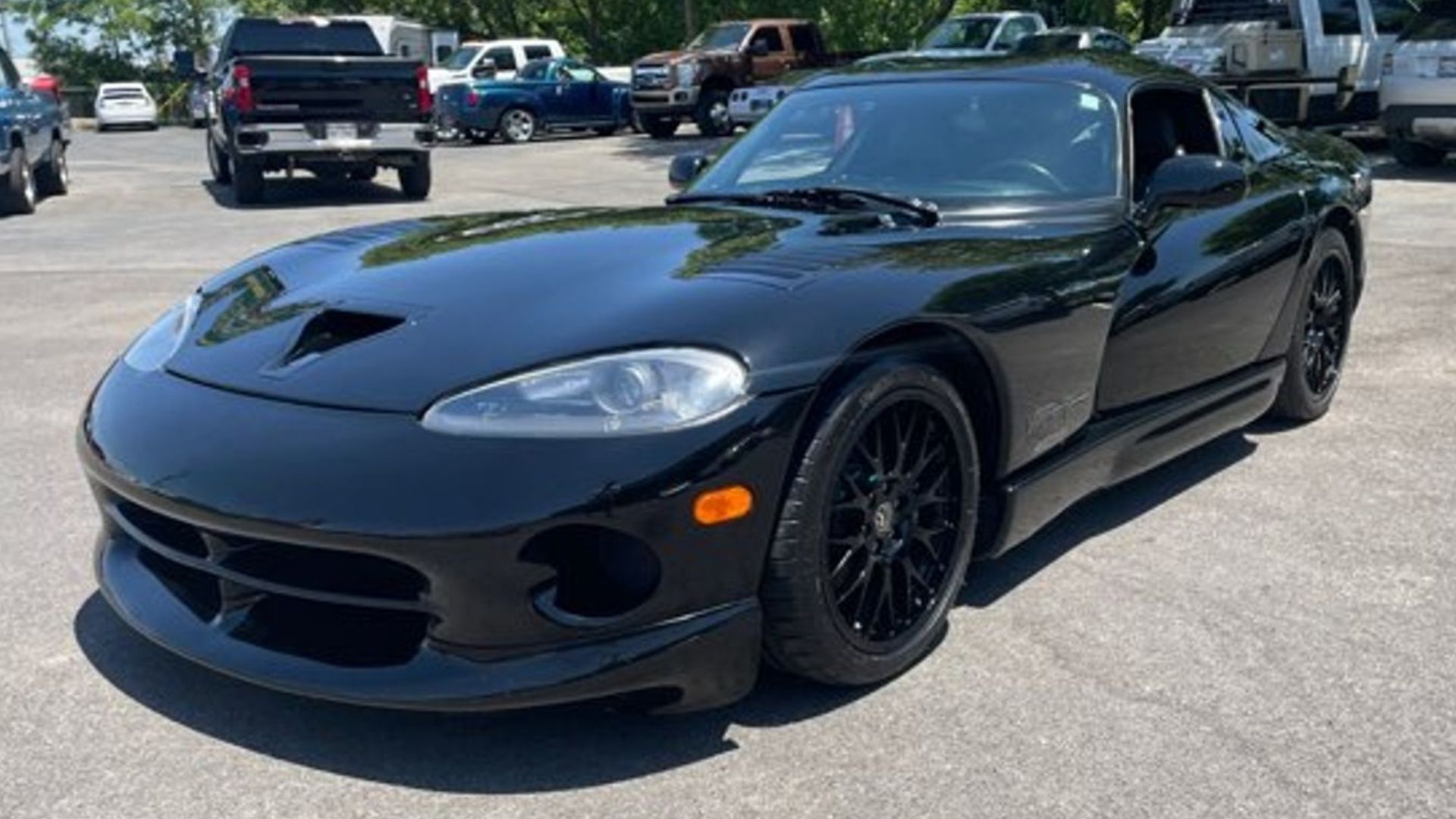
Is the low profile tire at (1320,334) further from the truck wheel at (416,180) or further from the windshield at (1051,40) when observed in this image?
the windshield at (1051,40)

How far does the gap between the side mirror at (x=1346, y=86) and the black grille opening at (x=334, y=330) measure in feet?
Answer: 52.6

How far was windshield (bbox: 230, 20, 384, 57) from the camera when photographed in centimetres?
1600

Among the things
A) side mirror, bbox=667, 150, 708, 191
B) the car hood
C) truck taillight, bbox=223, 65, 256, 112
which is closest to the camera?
the car hood

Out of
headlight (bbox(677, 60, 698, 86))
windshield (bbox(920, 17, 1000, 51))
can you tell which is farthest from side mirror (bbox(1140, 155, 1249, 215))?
headlight (bbox(677, 60, 698, 86))

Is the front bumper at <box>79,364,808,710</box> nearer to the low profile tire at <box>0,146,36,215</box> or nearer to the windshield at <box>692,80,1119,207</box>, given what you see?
the windshield at <box>692,80,1119,207</box>

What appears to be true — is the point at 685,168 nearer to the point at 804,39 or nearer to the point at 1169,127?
the point at 1169,127

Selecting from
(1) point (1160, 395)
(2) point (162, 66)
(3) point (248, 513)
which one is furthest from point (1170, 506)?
(2) point (162, 66)

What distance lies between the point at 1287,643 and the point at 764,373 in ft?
5.06

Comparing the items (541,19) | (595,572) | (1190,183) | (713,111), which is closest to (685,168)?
(1190,183)

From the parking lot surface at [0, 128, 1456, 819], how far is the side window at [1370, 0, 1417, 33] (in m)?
14.1

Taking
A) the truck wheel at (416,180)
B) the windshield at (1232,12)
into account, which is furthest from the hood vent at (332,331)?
the windshield at (1232,12)

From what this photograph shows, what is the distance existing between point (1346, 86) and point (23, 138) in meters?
14.5

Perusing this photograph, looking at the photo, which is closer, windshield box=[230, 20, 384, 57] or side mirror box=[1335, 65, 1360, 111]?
windshield box=[230, 20, 384, 57]

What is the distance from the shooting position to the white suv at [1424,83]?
44.8ft
